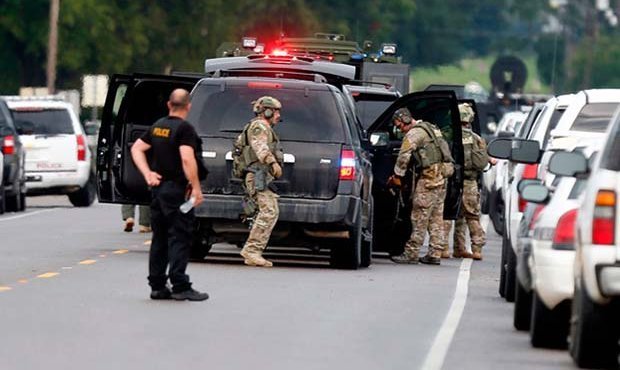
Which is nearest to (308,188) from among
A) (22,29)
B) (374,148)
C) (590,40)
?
(374,148)

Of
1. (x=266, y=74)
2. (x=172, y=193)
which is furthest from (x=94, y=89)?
(x=172, y=193)

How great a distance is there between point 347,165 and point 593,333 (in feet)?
30.9

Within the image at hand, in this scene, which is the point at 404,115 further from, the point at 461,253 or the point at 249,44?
the point at 249,44

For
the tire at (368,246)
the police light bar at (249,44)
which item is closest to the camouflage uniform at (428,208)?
the tire at (368,246)

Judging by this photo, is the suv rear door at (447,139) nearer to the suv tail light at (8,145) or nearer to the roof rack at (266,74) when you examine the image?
the roof rack at (266,74)

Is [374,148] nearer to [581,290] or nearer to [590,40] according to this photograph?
[581,290]

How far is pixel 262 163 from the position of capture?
848 inches

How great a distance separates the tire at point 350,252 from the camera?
2231 cm

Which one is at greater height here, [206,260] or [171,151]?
[171,151]

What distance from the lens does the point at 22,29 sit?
6412 cm

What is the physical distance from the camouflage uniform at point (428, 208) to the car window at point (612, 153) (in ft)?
36.2

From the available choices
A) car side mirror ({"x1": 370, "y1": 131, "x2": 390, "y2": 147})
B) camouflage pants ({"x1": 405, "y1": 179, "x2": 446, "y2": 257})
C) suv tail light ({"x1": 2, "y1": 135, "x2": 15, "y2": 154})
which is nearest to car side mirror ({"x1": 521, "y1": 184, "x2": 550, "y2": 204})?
car side mirror ({"x1": 370, "y1": 131, "x2": 390, "y2": 147})

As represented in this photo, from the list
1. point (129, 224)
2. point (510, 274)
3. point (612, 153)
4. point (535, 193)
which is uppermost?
point (612, 153)

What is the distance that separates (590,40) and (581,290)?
110 meters
